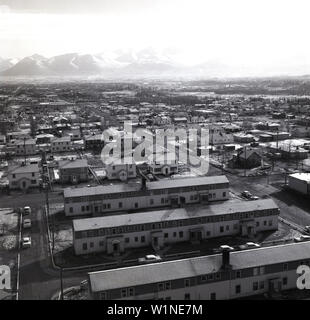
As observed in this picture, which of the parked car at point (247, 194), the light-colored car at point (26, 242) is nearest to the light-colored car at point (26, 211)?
the light-colored car at point (26, 242)

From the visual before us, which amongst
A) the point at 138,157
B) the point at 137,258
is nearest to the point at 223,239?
the point at 137,258

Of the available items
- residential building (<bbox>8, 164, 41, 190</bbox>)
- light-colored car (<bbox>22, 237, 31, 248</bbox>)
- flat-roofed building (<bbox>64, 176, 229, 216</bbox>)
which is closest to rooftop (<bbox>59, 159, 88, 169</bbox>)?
residential building (<bbox>8, 164, 41, 190</bbox>)

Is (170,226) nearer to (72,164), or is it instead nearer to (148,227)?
(148,227)

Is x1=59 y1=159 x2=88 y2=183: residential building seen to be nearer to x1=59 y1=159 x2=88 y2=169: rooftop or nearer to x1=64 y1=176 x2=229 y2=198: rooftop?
x1=59 y1=159 x2=88 y2=169: rooftop

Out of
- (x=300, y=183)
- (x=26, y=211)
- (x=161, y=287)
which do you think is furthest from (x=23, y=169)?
(x=161, y=287)

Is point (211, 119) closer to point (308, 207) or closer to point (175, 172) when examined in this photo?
point (175, 172)

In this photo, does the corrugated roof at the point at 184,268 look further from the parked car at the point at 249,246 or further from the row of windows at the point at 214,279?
the parked car at the point at 249,246

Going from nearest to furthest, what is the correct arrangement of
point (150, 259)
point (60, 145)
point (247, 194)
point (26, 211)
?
point (150, 259) < point (26, 211) < point (247, 194) < point (60, 145)
